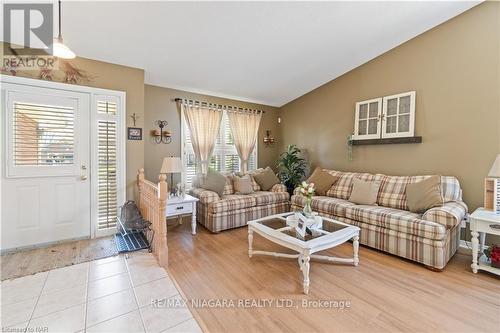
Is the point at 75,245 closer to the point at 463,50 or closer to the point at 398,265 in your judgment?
the point at 398,265

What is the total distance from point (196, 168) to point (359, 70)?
3.49 meters

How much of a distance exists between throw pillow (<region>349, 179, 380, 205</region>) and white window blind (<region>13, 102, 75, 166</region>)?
4036 mm

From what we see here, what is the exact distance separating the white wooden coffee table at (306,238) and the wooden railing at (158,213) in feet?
3.21

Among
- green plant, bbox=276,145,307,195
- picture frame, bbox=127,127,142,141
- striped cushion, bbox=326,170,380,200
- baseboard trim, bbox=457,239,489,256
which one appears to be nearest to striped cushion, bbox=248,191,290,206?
green plant, bbox=276,145,307,195

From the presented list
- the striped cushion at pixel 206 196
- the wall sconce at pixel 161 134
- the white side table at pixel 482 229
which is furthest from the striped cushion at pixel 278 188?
the white side table at pixel 482 229

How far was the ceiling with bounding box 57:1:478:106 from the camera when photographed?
96.9 inches

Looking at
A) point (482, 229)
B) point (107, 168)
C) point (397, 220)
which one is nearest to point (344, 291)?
point (397, 220)

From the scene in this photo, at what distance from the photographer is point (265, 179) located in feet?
14.9

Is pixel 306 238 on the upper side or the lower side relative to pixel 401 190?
lower

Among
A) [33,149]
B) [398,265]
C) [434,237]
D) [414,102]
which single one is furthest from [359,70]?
[33,149]

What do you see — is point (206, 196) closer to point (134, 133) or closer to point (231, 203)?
point (231, 203)

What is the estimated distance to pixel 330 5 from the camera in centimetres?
255

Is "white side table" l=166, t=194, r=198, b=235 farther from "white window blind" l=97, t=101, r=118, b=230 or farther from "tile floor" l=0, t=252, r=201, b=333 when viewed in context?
"tile floor" l=0, t=252, r=201, b=333

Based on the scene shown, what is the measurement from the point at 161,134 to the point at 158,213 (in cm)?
197
